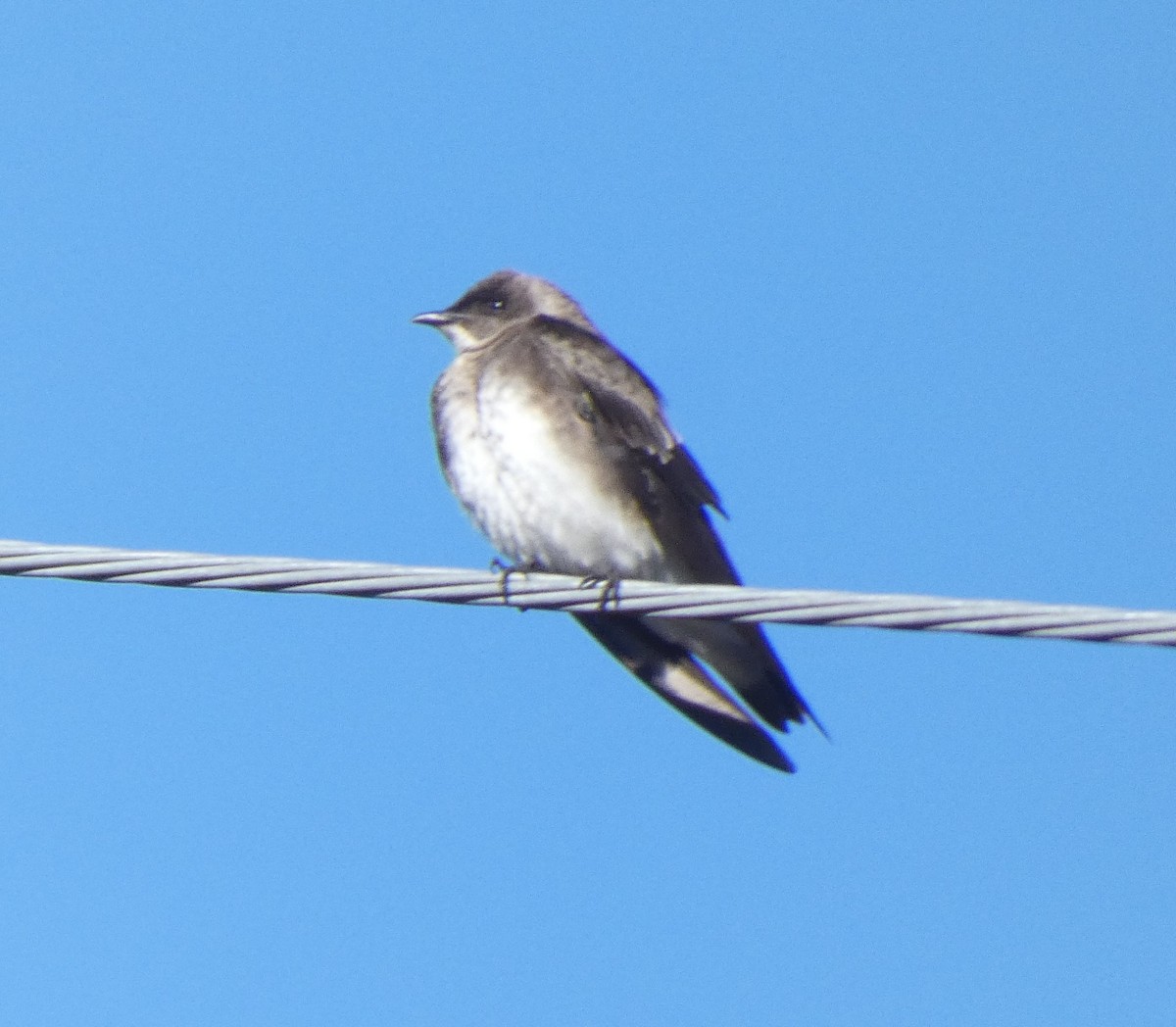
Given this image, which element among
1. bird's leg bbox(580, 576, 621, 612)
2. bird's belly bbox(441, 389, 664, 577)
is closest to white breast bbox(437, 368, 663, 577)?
bird's belly bbox(441, 389, 664, 577)

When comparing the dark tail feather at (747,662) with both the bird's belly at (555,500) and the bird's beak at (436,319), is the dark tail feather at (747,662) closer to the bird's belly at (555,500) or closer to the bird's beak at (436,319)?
the bird's belly at (555,500)

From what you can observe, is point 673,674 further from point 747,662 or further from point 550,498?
point 550,498

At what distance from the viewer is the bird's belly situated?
6.41 m

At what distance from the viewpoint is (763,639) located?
6430 millimetres

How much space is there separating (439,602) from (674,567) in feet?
7.13

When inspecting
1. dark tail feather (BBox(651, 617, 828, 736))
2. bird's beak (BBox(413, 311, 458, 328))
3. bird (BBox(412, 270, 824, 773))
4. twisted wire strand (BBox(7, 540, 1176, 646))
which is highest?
bird's beak (BBox(413, 311, 458, 328))

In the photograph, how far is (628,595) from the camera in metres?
4.62

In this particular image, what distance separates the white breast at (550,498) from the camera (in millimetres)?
6406

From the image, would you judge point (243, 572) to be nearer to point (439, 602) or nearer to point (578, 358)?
point (439, 602)

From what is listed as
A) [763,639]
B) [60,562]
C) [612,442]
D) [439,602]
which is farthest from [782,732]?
[60,562]

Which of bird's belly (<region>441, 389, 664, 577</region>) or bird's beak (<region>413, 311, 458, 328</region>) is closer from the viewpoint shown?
bird's belly (<region>441, 389, 664, 577</region>)

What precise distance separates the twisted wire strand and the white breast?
175 centimetres

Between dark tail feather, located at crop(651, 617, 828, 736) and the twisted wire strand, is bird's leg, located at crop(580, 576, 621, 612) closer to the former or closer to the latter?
the twisted wire strand

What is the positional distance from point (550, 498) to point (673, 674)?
2.62 ft
